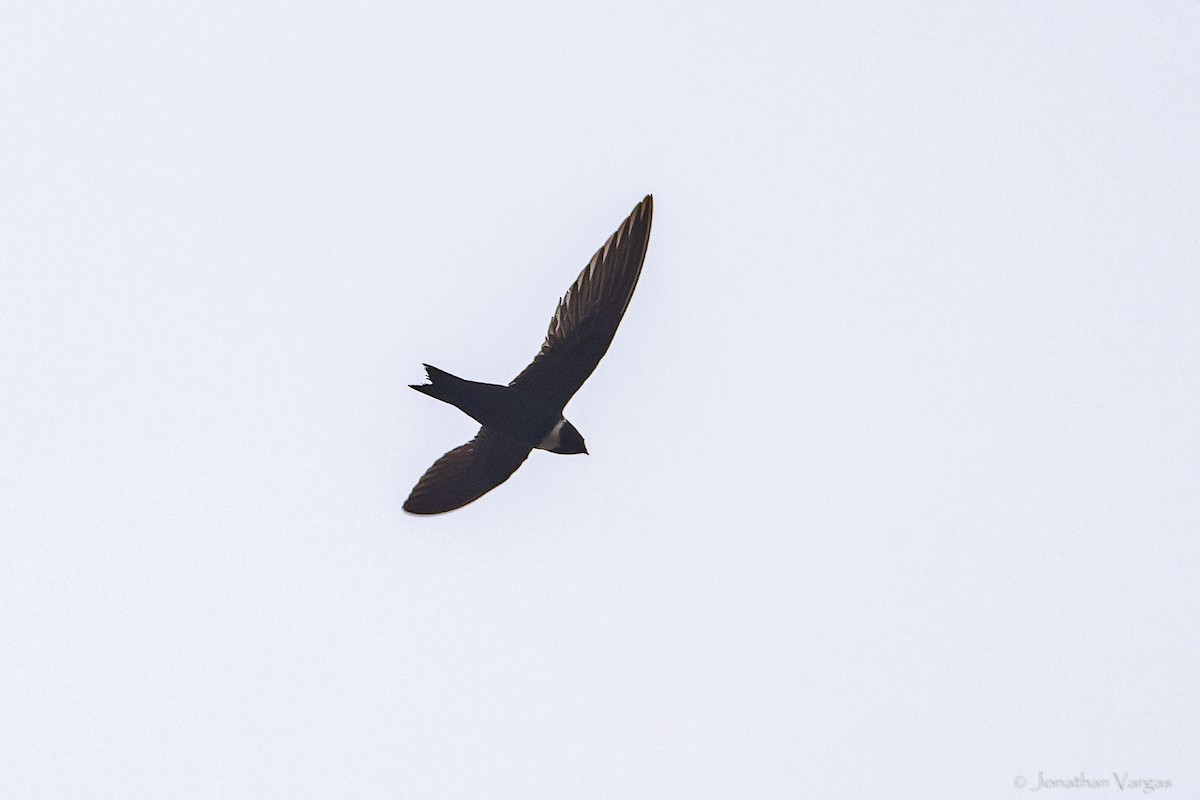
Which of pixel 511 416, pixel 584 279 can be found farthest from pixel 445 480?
pixel 584 279

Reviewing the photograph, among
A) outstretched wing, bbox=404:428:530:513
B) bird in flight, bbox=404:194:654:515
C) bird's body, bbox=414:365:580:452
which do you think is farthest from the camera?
outstretched wing, bbox=404:428:530:513

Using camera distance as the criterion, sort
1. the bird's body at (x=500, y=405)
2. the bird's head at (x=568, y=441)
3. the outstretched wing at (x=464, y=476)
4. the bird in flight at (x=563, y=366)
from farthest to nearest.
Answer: the outstretched wing at (x=464, y=476), the bird's head at (x=568, y=441), the bird in flight at (x=563, y=366), the bird's body at (x=500, y=405)

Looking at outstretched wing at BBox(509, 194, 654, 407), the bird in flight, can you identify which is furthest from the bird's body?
outstretched wing at BBox(509, 194, 654, 407)

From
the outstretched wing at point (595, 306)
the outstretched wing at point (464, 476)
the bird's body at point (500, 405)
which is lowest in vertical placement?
the outstretched wing at point (464, 476)

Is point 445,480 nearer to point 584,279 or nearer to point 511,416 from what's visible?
point 511,416

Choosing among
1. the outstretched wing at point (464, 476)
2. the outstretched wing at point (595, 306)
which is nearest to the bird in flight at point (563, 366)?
the outstretched wing at point (595, 306)

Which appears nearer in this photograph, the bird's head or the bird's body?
the bird's body

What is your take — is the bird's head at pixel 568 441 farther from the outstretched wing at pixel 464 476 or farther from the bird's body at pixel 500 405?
the outstretched wing at pixel 464 476

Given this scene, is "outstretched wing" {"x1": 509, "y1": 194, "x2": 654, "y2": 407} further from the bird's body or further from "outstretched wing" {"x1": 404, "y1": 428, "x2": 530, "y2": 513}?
"outstretched wing" {"x1": 404, "y1": 428, "x2": 530, "y2": 513}
